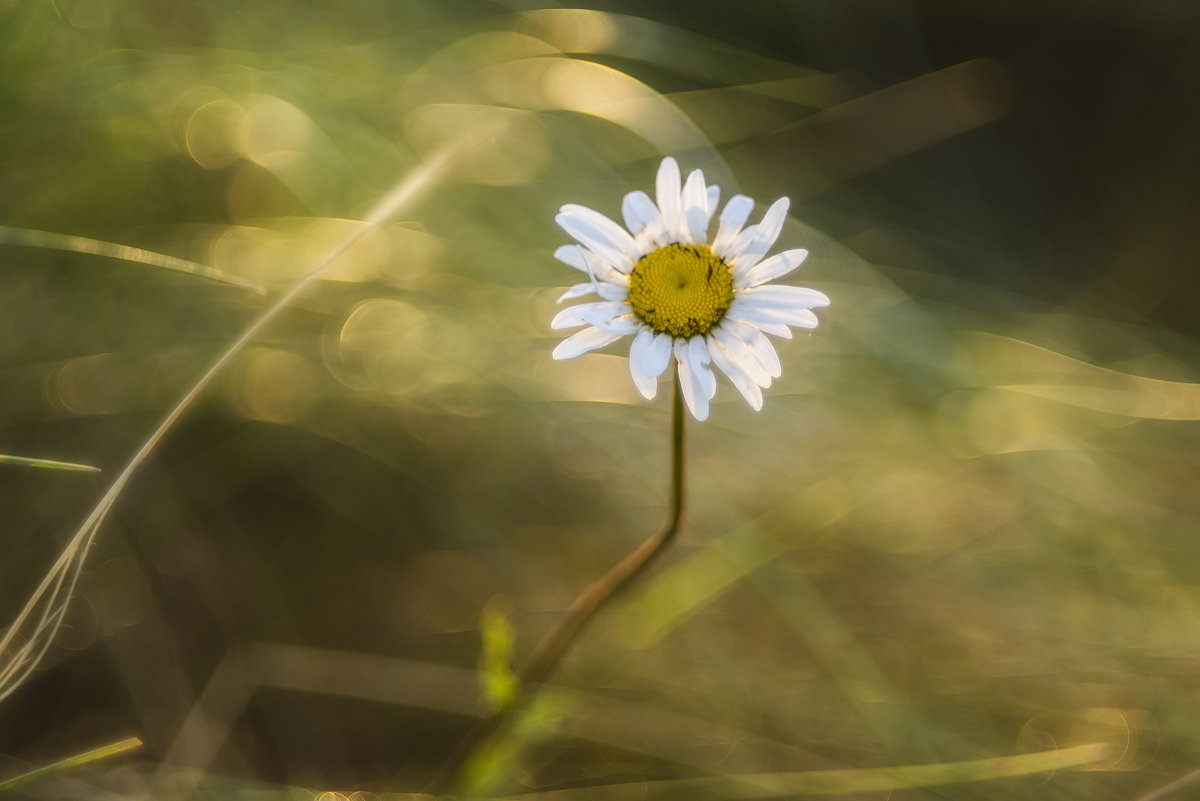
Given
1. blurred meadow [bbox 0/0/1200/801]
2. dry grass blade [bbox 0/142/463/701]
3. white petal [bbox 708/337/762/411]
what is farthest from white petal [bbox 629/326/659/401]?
blurred meadow [bbox 0/0/1200/801]

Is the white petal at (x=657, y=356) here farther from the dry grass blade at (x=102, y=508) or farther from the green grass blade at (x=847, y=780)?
the green grass blade at (x=847, y=780)

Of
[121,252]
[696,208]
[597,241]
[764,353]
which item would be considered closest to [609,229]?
[597,241]

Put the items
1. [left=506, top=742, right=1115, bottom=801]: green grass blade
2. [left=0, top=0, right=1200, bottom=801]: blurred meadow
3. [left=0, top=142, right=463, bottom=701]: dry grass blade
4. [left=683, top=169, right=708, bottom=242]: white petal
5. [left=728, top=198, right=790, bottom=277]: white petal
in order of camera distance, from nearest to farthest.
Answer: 1. [left=0, top=142, right=463, bottom=701]: dry grass blade
2. [left=728, top=198, right=790, bottom=277]: white petal
3. [left=683, top=169, right=708, bottom=242]: white petal
4. [left=506, top=742, right=1115, bottom=801]: green grass blade
5. [left=0, top=0, right=1200, bottom=801]: blurred meadow

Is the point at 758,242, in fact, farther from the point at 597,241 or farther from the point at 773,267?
the point at 597,241

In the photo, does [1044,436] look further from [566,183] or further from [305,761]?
[305,761]

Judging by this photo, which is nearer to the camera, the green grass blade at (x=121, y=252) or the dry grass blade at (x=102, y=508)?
the dry grass blade at (x=102, y=508)

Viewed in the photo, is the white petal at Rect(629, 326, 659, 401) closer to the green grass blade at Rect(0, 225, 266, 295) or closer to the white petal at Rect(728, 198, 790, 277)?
the white petal at Rect(728, 198, 790, 277)

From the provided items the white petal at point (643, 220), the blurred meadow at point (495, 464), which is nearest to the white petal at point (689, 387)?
the white petal at point (643, 220)
